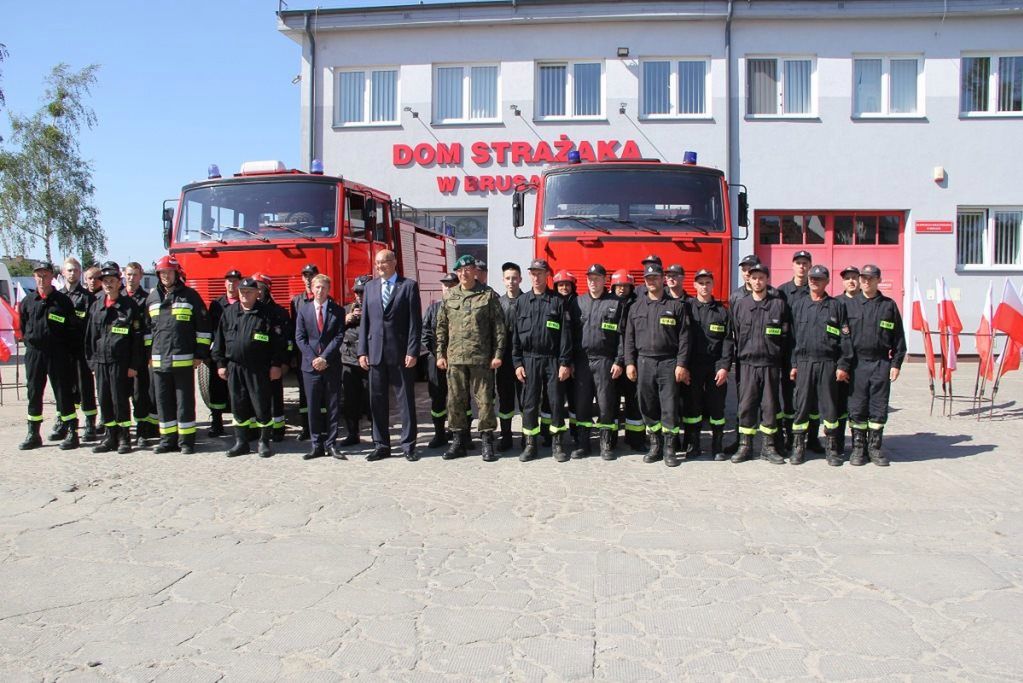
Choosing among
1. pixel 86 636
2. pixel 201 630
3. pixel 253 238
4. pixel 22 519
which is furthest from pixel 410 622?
pixel 253 238

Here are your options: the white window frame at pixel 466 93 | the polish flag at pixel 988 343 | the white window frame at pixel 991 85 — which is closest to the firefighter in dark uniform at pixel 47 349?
the polish flag at pixel 988 343

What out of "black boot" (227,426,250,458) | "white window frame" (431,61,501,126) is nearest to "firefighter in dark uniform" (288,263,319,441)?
"black boot" (227,426,250,458)

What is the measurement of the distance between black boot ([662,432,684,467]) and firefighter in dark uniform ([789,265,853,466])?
110cm

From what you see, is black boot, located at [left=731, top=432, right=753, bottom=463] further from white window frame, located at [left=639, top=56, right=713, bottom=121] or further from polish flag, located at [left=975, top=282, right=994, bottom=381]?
white window frame, located at [left=639, top=56, right=713, bottom=121]

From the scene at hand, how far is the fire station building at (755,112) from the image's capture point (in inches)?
694

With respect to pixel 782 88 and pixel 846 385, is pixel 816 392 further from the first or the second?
pixel 782 88

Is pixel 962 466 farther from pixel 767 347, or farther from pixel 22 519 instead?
pixel 22 519

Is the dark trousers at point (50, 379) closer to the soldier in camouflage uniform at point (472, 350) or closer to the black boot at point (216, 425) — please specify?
the black boot at point (216, 425)

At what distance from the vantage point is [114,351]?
8.27 metres

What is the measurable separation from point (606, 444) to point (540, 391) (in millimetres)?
A: 823

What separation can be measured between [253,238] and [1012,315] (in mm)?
9371

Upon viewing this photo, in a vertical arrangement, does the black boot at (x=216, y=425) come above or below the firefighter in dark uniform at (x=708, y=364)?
below

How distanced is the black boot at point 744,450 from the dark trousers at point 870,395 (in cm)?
94

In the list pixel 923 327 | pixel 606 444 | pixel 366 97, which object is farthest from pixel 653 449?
pixel 366 97
